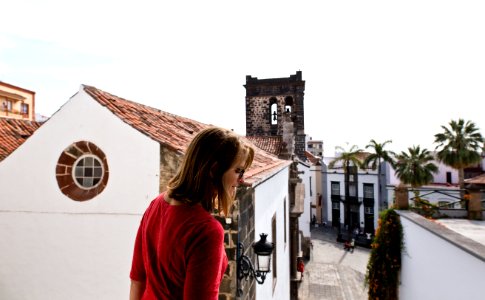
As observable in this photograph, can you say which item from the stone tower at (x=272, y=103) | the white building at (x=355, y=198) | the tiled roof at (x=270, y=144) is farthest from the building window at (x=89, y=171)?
the white building at (x=355, y=198)

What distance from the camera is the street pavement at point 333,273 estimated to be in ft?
51.5

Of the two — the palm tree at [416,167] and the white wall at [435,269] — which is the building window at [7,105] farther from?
the palm tree at [416,167]

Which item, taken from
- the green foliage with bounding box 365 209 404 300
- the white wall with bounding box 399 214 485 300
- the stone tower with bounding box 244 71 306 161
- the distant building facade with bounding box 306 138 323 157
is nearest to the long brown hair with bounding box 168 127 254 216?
the white wall with bounding box 399 214 485 300

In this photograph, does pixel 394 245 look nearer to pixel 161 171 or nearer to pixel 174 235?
pixel 161 171

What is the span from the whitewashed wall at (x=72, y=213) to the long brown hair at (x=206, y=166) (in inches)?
131

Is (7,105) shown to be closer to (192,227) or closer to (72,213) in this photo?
(72,213)

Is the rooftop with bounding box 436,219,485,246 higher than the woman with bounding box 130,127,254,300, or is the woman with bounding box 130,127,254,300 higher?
the woman with bounding box 130,127,254,300

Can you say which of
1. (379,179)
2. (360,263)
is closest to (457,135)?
(379,179)

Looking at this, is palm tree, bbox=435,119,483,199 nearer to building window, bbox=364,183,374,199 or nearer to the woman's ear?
building window, bbox=364,183,374,199

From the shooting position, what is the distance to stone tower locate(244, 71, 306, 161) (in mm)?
21438

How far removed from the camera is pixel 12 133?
6.68 metres

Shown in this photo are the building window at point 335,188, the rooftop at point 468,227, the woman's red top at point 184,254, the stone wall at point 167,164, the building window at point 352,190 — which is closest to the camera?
the woman's red top at point 184,254

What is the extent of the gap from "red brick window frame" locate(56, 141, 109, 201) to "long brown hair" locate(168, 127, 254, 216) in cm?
388

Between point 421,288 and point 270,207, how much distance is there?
373cm
